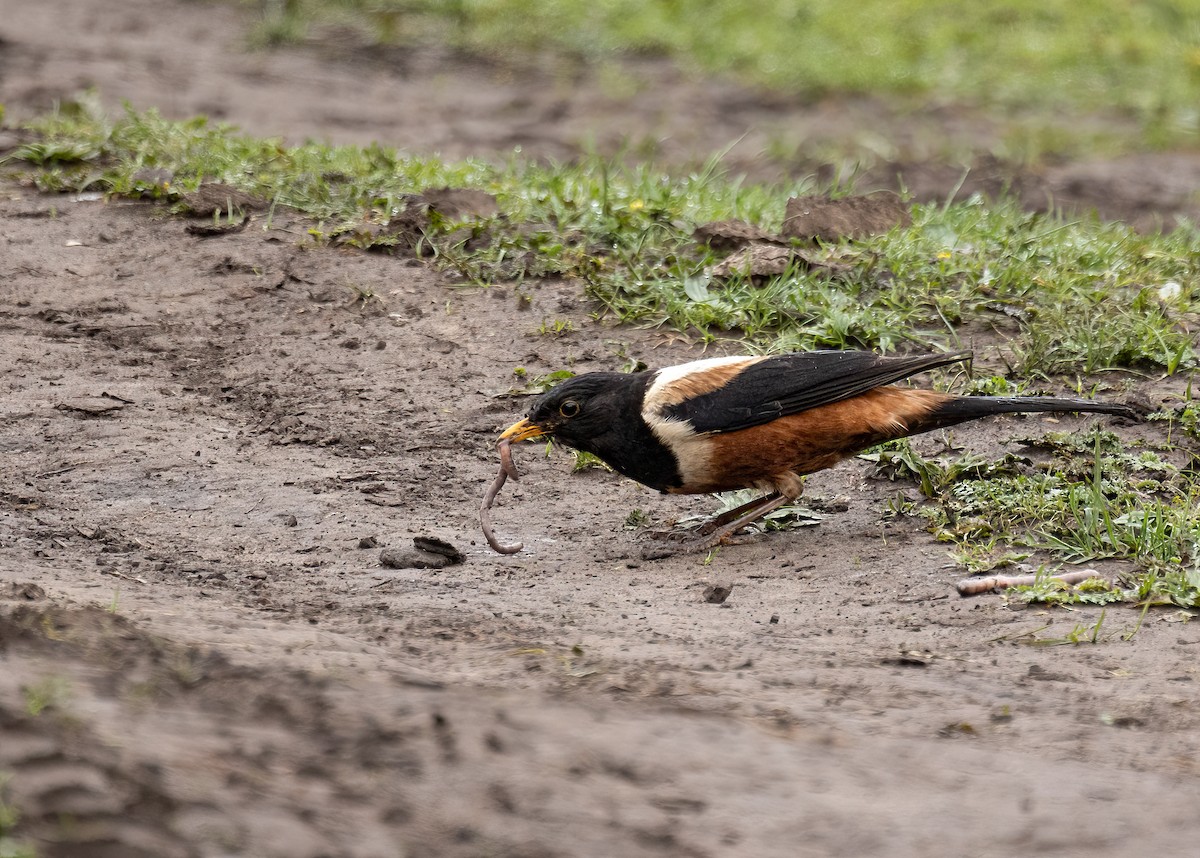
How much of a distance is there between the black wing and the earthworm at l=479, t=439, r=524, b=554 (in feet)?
1.92

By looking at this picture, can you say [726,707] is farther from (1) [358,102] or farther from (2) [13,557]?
(1) [358,102]

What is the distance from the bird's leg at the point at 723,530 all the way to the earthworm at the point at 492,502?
503mm

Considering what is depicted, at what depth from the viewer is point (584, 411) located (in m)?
5.26

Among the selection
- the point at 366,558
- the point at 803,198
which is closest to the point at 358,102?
the point at 803,198

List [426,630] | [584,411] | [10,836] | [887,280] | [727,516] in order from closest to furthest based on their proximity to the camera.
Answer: [10,836] < [426,630] < [584,411] < [727,516] < [887,280]

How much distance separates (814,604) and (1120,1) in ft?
37.2

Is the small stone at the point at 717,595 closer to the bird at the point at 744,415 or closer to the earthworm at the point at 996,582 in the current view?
the bird at the point at 744,415

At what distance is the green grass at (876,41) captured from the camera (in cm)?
1217

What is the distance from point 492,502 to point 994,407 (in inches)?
73.6

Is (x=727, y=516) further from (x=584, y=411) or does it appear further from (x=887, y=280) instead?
(x=887, y=280)

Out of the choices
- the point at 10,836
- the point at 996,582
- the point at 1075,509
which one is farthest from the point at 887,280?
the point at 10,836

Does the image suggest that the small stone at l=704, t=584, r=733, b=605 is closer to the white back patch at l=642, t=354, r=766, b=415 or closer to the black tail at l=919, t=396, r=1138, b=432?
the white back patch at l=642, t=354, r=766, b=415

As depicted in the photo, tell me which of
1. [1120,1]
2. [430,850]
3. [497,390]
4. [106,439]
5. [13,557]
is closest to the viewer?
[430,850]

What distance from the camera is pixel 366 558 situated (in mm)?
4977
